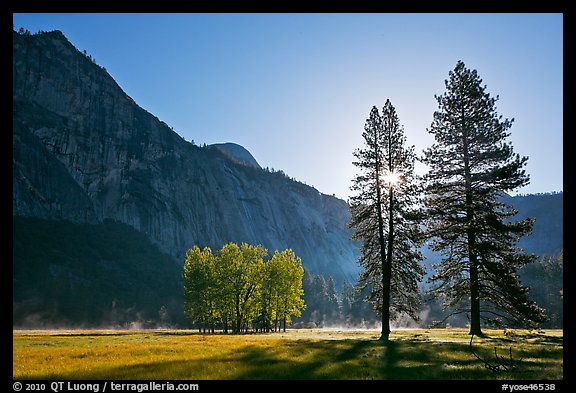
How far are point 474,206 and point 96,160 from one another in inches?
6601

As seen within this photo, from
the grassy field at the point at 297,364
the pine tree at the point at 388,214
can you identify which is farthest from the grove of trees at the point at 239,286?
the grassy field at the point at 297,364

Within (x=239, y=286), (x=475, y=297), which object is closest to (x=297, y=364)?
(x=475, y=297)

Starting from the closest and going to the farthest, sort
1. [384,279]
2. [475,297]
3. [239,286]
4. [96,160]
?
[475,297]
[384,279]
[239,286]
[96,160]

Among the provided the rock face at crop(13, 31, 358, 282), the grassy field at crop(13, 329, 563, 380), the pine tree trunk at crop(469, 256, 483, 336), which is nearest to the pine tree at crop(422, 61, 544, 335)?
the pine tree trunk at crop(469, 256, 483, 336)

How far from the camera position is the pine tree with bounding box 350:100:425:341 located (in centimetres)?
2945

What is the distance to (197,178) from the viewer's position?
194 m

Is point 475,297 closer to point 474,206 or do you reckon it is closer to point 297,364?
point 474,206

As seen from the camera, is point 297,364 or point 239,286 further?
point 239,286

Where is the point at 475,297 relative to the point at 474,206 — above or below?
below

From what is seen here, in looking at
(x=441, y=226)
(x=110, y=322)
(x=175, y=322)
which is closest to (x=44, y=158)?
(x=110, y=322)

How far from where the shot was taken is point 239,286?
2159 inches

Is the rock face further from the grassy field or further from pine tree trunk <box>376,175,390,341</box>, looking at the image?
the grassy field

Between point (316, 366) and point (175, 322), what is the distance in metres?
96.5
